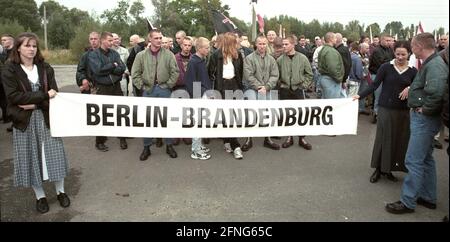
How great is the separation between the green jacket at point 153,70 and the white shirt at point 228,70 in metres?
0.80

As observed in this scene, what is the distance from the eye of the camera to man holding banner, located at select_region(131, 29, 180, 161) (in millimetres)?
6348

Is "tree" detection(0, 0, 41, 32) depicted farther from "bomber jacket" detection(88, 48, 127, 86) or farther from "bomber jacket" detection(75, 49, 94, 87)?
"bomber jacket" detection(88, 48, 127, 86)

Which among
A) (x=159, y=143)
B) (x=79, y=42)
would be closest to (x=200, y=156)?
(x=159, y=143)

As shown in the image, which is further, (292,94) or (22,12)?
(22,12)

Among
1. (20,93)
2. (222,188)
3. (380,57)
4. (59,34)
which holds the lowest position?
(222,188)

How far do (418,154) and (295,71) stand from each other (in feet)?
10.6

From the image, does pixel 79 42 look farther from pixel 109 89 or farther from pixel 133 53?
pixel 109 89

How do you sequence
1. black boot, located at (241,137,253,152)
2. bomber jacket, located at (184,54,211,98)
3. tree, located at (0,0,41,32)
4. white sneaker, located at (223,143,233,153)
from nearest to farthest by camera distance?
bomber jacket, located at (184,54,211,98), white sneaker, located at (223,143,233,153), black boot, located at (241,137,253,152), tree, located at (0,0,41,32)

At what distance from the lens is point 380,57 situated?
31.2ft

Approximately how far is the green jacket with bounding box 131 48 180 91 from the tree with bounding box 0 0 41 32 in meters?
54.6

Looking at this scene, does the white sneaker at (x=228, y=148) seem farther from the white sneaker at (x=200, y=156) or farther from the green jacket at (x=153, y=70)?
the green jacket at (x=153, y=70)

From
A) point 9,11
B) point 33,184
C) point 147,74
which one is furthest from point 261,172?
point 9,11

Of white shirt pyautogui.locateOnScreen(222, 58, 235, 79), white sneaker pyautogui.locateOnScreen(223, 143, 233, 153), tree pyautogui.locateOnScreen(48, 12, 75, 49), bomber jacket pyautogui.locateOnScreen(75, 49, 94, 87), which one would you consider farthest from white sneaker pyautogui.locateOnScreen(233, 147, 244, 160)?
tree pyautogui.locateOnScreen(48, 12, 75, 49)

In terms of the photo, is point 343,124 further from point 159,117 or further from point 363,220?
point 159,117
